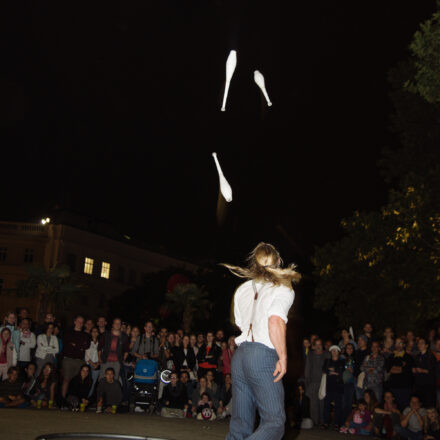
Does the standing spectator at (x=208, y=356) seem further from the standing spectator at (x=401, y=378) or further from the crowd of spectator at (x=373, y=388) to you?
the standing spectator at (x=401, y=378)

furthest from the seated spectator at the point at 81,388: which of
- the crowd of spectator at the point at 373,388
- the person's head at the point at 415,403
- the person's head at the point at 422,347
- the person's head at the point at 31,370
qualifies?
the person's head at the point at 422,347

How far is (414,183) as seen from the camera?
1881 centimetres

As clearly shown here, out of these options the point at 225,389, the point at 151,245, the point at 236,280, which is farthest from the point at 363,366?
the point at 151,245

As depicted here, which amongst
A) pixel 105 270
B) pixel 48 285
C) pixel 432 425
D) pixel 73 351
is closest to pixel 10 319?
pixel 73 351

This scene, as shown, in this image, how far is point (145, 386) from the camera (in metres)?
14.8

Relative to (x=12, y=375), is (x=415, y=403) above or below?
above

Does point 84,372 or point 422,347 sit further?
point 84,372

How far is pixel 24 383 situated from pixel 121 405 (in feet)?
8.05

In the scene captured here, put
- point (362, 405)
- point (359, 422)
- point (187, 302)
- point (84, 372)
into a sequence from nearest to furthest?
point (359, 422) < point (362, 405) < point (84, 372) < point (187, 302)

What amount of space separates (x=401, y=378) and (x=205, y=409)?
4564 mm

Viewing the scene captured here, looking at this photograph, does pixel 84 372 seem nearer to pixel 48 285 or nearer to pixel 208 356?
pixel 208 356

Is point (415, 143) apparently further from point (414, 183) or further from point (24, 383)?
point (24, 383)

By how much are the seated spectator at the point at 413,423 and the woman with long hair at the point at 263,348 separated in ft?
27.9

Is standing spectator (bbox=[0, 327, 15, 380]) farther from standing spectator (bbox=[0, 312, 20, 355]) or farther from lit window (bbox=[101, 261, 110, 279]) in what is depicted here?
lit window (bbox=[101, 261, 110, 279])
